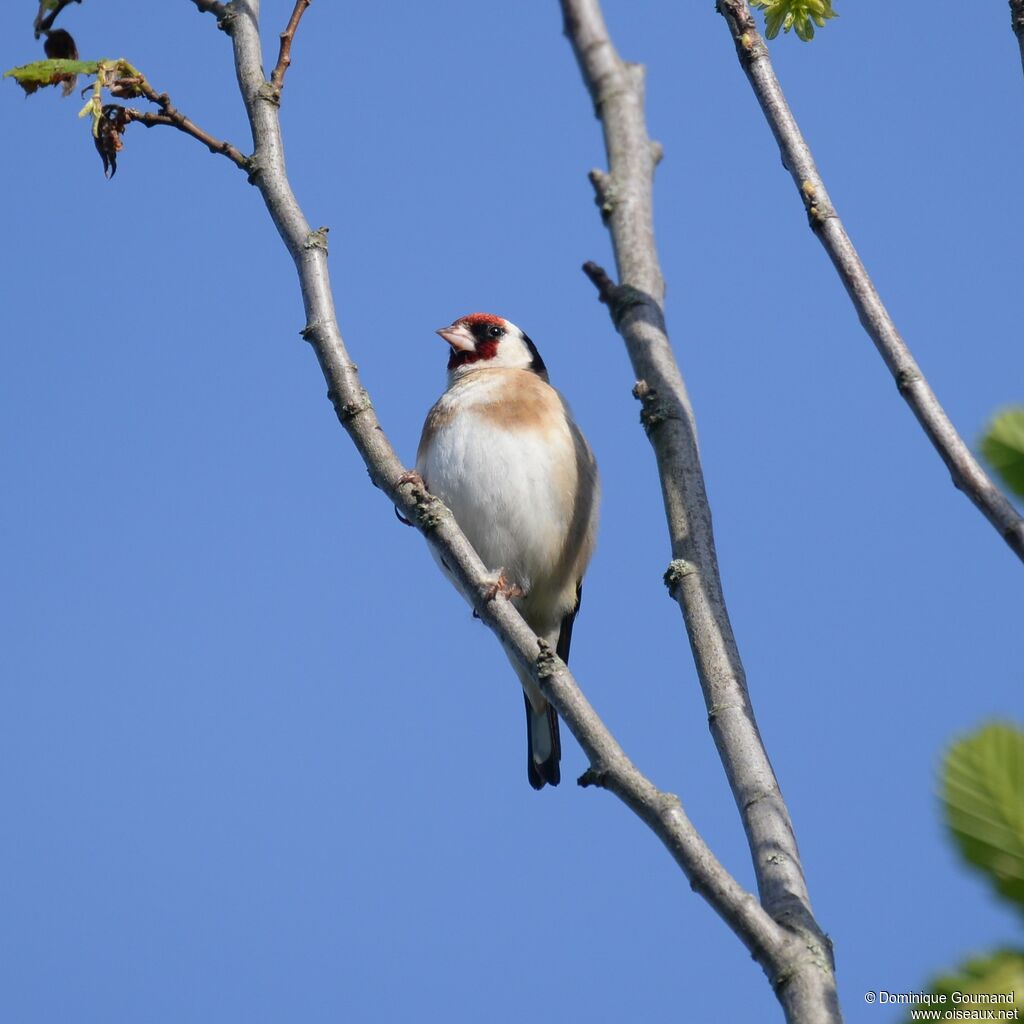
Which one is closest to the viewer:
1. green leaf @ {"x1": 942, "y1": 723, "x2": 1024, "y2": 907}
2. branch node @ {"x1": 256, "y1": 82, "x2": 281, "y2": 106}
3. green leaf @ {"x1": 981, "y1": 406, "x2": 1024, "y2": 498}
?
green leaf @ {"x1": 942, "y1": 723, "x2": 1024, "y2": 907}

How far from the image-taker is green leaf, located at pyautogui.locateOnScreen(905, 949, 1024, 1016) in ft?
3.26

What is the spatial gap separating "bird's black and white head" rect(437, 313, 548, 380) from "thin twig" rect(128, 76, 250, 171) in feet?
10.8

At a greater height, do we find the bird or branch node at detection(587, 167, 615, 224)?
branch node at detection(587, 167, 615, 224)

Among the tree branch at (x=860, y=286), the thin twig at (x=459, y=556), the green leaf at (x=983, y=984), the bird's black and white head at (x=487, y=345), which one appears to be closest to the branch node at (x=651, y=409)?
the thin twig at (x=459, y=556)

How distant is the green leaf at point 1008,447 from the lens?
1180mm

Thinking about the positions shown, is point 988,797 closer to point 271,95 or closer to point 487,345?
point 271,95

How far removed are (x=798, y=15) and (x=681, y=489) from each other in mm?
1269

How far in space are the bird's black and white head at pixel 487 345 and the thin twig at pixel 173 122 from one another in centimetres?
328

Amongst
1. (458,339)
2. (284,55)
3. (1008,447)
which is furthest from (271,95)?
(458,339)

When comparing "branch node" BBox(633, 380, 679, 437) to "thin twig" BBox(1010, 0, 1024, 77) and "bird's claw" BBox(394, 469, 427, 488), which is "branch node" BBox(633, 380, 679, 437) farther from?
"thin twig" BBox(1010, 0, 1024, 77)

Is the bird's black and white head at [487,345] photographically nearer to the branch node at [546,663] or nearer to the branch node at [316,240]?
the branch node at [316,240]

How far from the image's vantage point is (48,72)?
321cm

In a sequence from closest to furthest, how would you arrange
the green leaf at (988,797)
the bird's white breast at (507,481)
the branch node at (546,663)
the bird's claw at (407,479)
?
1. the green leaf at (988,797)
2. the branch node at (546,663)
3. the bird's claw at (407,479)
4. the bird's white breast at (507,481)

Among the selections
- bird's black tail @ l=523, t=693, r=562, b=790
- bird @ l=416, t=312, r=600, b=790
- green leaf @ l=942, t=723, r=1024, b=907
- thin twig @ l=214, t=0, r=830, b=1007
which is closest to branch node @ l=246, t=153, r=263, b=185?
thin twig @ l=214, t=0, r=830, b=1007
